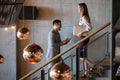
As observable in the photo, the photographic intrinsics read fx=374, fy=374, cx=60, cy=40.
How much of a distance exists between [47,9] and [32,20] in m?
0.45

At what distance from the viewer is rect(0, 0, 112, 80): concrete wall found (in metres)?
8.75

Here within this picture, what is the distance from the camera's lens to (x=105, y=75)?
7.07 meters

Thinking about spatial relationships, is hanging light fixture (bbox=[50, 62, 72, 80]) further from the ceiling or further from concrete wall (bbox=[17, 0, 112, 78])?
concrete wall (bbox=[17, 0, 112, 78])

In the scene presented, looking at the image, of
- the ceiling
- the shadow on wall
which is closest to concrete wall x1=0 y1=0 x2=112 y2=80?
the shadow on wall

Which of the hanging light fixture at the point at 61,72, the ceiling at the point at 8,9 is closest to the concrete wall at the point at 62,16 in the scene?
the ceiling at the point at 8,9

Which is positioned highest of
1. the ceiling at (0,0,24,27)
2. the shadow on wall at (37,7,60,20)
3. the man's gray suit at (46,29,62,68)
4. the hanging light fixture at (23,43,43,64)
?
the ceiling at (0,0,24,27)

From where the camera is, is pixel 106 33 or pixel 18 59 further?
pixel 18 59

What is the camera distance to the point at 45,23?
901cm

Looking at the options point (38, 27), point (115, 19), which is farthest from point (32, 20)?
point (115, 19)

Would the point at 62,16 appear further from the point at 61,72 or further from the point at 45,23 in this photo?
the point at 61,72

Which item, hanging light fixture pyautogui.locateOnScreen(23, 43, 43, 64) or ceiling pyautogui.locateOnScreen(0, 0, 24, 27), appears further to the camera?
hanging light fixture pyautogui.locateOnScreen(23, 43, 43, 64)

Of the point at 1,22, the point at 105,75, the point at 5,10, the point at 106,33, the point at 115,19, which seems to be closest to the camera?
the point at 115,19

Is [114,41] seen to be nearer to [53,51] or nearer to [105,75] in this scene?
[105,75]

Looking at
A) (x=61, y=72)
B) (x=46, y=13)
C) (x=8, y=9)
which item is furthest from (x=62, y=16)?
(x=61, y=72)
